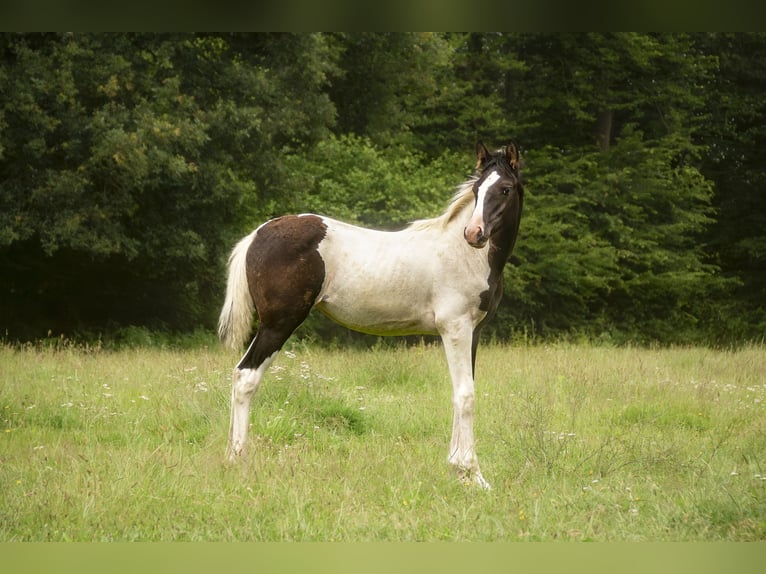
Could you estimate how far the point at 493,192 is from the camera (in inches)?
197

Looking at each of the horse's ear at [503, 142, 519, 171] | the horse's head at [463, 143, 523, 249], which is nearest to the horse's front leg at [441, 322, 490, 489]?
the horse's head at [463, 143, 523, 249]

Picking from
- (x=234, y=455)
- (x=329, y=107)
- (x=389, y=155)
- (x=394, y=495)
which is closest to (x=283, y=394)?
(x=234, y=455)

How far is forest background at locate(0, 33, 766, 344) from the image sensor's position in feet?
45.6

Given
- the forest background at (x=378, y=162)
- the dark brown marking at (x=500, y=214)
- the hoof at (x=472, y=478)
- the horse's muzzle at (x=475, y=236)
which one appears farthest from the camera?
the forest background at (x=378, y=162)

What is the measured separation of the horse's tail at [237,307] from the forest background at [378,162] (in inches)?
309

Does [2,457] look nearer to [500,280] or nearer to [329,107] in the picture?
[500,280]

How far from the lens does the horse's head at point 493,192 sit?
481 centimetres

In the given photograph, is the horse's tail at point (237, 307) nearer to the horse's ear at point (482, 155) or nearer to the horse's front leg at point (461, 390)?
the horse's front leg at point (461, 390)

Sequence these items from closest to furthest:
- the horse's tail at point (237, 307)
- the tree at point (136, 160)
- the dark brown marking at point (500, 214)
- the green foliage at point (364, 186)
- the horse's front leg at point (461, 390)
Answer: the dark brown marking at point (500, 214), the horse's front leg at point (461, 390), the horse's tail at point (237, 307), the tree at point (136, 160), the green foliage at point (364, 186)

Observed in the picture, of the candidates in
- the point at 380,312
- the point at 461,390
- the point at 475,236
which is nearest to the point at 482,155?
the point at 475,236

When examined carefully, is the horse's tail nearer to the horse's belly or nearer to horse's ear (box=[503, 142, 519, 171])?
the horse's belly

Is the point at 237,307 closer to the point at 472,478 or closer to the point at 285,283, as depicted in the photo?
the point at 285,283

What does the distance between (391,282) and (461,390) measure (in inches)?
36.5

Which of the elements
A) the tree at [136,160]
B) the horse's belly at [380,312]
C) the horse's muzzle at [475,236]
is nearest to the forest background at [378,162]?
the tree at [136,160]
